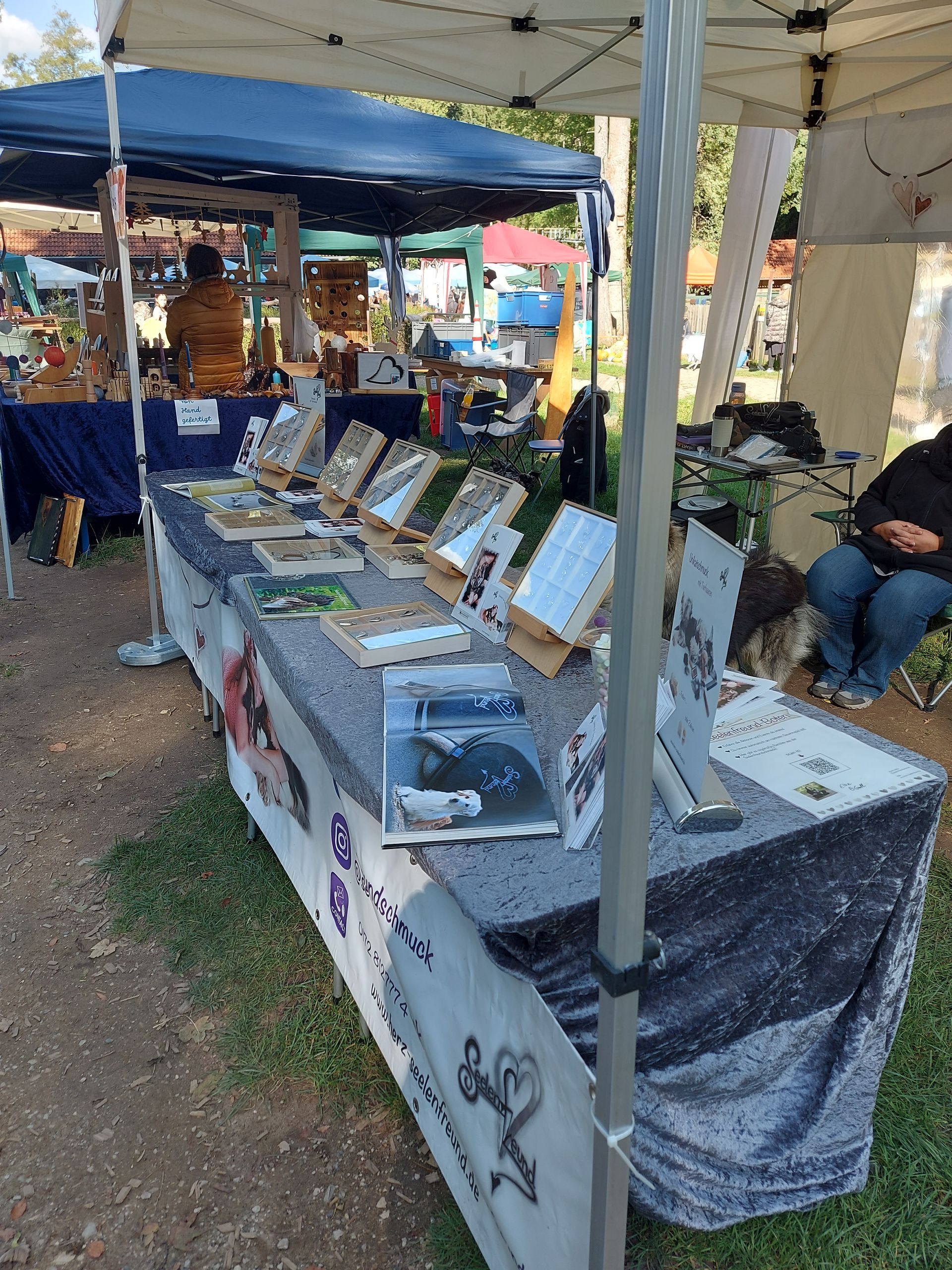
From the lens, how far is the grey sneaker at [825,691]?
3547mm

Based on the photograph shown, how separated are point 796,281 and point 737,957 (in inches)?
180

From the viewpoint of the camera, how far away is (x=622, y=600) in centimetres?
83

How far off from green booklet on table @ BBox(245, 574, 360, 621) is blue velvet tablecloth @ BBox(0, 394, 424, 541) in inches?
131

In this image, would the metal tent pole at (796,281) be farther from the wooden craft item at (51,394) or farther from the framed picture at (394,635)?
the wooden craft item at (51,394)

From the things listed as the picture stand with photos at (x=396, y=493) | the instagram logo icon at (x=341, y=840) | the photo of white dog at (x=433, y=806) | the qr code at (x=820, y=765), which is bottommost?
the instagram logo icon at (x=341, y=840)

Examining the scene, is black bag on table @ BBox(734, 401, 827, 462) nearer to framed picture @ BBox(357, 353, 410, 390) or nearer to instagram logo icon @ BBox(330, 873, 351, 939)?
framed picture @ BBox(357, 353, 410, 390)

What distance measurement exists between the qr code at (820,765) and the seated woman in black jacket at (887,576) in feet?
6.69

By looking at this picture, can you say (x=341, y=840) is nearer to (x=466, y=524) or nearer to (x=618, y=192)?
(x=466, y=524)

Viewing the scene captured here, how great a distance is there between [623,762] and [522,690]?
2.80 ft

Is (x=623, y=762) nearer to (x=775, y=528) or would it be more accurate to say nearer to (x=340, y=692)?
(x=340, y=692)

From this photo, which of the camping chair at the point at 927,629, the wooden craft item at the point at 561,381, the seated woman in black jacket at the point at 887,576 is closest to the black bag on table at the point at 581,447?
the wooden craft item at the point at 561,381

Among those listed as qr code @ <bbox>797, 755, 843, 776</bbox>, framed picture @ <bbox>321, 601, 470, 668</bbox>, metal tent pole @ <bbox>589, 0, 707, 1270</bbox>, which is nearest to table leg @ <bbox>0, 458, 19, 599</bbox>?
framed picture @ <bbox>321, 601, 470, 668</bbox>

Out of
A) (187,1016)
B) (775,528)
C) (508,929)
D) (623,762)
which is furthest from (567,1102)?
(775,528)

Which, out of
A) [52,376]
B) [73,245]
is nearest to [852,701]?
[52,376]
